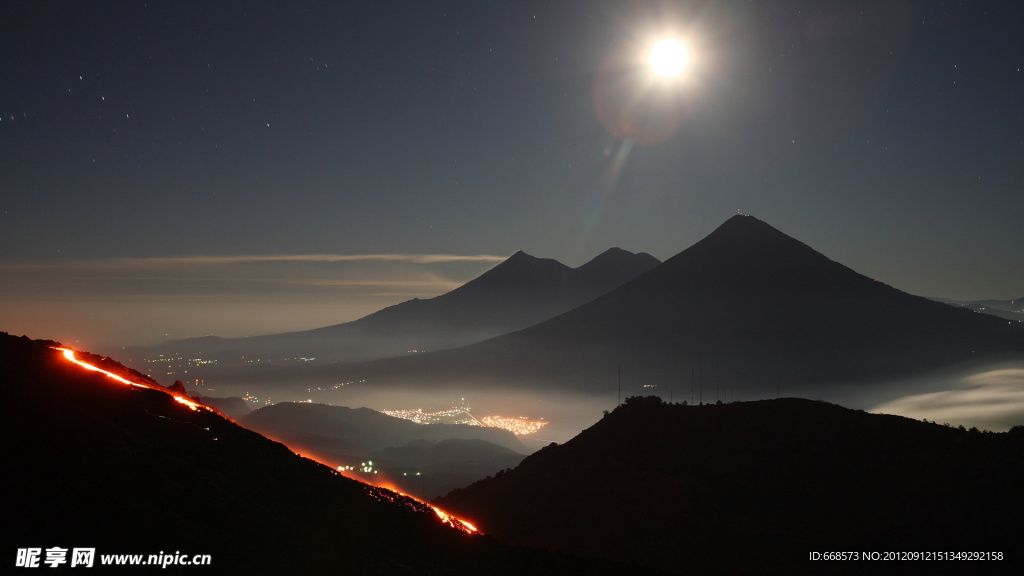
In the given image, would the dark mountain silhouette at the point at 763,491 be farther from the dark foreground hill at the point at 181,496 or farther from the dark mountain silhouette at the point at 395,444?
the dark mountain silhouette at the point at 395,444

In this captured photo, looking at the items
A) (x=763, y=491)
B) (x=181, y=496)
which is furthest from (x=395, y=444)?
(x=181, y=496)

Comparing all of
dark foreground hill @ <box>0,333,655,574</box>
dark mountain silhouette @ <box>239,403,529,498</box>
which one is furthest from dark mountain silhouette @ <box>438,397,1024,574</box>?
dark mountain silhouette @ <box>239,403,529,498</box>

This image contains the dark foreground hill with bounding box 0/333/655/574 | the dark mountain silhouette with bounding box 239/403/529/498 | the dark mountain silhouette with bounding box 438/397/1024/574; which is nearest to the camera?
the dark foreground hill with bounding box 0/333/655/574

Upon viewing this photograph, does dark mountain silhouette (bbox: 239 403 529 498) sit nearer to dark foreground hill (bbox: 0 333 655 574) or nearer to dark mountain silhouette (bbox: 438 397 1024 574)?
dark mountain silhouette (bbox: 438 397 1024 574)

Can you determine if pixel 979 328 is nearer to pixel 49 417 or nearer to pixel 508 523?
pixel 508 523

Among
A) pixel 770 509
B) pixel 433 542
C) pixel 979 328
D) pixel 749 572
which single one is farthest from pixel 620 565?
pixel 979 328

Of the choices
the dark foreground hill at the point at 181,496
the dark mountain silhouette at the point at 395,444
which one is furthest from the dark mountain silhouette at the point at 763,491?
the dark mountain silhouette at the point at 395,444
